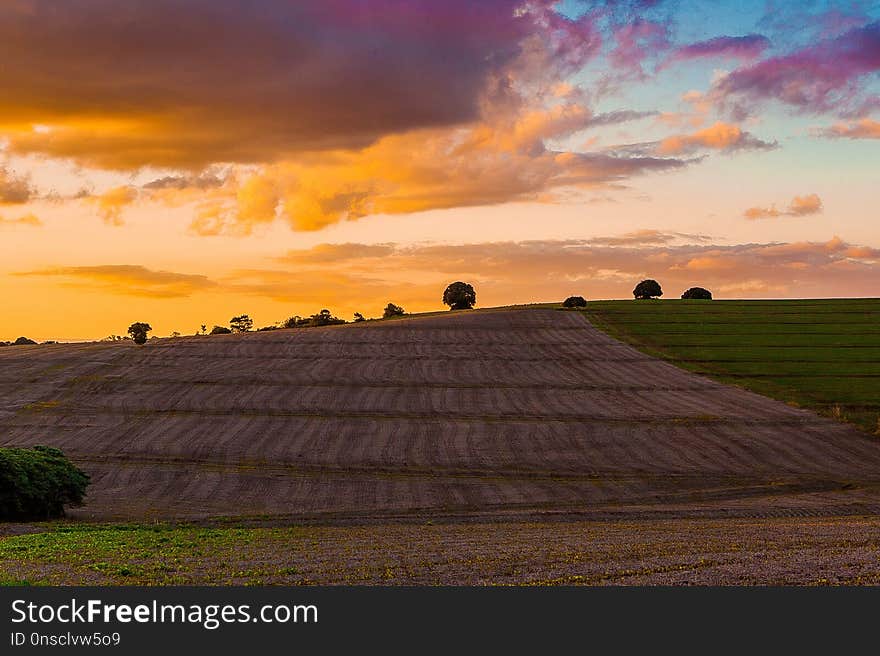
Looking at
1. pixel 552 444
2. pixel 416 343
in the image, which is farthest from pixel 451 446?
pixel 416 343

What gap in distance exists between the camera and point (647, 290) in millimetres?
171250

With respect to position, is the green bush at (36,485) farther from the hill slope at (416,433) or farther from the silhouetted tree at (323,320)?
the silhouetted tree at (323,320)

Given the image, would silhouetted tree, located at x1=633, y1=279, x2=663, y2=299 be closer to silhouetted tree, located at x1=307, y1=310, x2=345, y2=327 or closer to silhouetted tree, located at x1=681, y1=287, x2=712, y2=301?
silhouetted tree, located at x1=681, y1=287, x2=712, y2=301

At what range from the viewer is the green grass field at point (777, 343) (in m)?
72.4

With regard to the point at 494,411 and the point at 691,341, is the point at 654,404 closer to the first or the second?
the point at 494,411

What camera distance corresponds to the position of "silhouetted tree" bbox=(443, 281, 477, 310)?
523 feet

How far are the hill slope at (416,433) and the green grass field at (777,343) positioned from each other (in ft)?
13.4

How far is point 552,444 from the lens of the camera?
57.0 m

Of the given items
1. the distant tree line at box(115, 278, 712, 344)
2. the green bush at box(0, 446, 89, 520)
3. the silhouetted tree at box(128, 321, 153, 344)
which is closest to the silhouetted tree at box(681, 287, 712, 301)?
the distant tree line at box(115, 278, 712, 344)

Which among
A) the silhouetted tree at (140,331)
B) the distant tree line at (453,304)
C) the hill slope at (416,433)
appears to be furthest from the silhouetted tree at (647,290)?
the silhouetted tree at (140,331)

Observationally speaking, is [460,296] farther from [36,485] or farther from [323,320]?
[36,485]

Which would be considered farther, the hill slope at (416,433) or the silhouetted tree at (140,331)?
the silhouetted tree at (140,331)

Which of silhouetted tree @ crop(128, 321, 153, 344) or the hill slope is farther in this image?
silhouetted tree @ crop(128, 321, 153, 344)

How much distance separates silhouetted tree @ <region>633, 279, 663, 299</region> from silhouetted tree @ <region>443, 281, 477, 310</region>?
112ft
